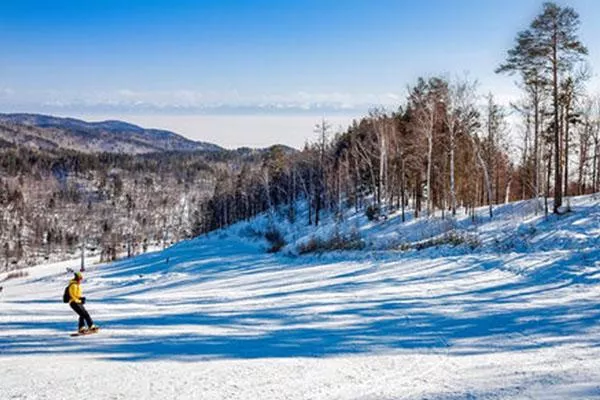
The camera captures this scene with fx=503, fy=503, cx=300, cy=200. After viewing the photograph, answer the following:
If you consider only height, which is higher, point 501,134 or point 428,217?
point 501,134

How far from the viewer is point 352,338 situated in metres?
11.9

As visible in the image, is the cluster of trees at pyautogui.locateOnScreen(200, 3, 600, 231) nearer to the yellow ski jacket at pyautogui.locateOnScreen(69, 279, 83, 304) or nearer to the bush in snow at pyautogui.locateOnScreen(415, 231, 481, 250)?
the bush in snow at pyautogui.locateOnScreen(415, 231, 481, 250)

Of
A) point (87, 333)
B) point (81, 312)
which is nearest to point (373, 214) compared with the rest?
point (87, 333)

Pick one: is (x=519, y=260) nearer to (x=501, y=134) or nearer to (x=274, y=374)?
(x=274, y=374)

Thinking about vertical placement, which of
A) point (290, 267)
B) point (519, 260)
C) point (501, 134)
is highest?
point (501, 134)

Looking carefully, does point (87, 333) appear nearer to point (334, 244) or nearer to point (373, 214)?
point (334, 244)

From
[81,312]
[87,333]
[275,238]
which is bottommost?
[275,238]

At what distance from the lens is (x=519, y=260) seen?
21.2 m

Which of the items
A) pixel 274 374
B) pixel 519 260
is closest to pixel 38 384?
pixel 274 374

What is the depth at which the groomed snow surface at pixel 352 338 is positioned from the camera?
28.0ft

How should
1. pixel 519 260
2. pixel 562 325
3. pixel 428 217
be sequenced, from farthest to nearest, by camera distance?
Answer: pixel 428 217
pixel 519 260
pixel 562 325

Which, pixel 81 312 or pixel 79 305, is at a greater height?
pixel 79 305

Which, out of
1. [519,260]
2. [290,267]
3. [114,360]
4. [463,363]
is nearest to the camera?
[463,363]

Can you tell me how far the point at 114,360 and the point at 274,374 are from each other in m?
3.64
